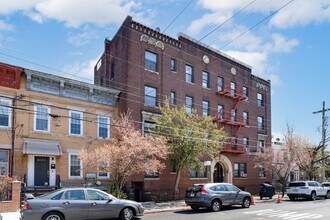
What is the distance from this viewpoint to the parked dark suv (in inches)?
769

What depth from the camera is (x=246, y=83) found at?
39.0 meters

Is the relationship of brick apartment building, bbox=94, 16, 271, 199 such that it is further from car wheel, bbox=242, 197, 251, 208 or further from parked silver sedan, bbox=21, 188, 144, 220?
parked silver sedan, bbox=21, 188, 144, 220

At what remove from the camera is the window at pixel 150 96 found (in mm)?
28172

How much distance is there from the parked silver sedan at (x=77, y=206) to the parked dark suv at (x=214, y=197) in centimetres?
496

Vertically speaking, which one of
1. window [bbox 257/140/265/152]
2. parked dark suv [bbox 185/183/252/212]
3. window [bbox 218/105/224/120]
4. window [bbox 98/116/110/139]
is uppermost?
window [bbox 218/105/224/120]

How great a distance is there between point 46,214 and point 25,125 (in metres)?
9.74

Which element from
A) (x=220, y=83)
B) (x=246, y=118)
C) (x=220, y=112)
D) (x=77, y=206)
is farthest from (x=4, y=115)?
(x=246, y=118)

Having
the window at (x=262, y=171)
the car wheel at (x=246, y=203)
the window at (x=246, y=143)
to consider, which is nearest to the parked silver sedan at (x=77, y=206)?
the car wheel at (x=246, y=203)

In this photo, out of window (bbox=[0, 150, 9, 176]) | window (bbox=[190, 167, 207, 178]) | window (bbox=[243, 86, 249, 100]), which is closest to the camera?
window (bbox=[0, 150, 9, 176])

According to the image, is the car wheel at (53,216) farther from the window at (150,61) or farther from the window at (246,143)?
the window at (246,143)

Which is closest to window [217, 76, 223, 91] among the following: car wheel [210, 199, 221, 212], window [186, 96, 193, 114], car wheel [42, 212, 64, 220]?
window [186, 96, 193, 114]

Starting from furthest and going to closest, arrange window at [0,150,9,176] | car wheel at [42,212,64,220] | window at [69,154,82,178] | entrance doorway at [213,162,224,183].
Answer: entrance doorway at [213,162,224,183]
window at [69,154,82,178]
window at [0,150,9,176]
car wheel at [42,212,64,220]

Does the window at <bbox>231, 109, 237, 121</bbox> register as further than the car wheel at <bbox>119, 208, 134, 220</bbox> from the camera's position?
Yes

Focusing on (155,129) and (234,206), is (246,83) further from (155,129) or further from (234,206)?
(234,206)
